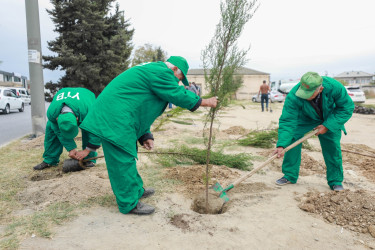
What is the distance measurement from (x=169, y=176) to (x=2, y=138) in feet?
21.5

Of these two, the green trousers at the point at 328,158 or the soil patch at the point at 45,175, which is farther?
the soil patch at the point at 45,175

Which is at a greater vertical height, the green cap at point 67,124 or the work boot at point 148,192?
the green cap at point 67,124

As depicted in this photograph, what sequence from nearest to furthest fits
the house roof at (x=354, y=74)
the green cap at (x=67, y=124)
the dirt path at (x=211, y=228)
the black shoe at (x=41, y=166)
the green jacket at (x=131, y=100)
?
the dirt path at (x=211, y=228), the green jacket at (x=131, y=100), the green cap at (x=67, y=124), the black shoe at (x=41, y=166), the house roof at (x=354, y=74)

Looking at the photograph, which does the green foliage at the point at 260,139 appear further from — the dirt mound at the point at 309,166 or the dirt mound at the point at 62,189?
the dirt mound at the point at 62,189

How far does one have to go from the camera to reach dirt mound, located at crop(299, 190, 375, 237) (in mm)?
2760

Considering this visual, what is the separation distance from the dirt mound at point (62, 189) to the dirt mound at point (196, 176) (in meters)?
1.08

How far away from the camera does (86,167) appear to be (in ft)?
14.6

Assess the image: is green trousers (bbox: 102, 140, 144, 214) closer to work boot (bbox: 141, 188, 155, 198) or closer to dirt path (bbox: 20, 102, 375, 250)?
dirt path (bbox: 20, 102, 375, 250)

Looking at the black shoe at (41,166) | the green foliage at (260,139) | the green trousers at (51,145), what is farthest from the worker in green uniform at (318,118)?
the black shoe at (41,166)

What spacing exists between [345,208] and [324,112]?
1289 millimetres

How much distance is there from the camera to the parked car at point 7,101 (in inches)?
631

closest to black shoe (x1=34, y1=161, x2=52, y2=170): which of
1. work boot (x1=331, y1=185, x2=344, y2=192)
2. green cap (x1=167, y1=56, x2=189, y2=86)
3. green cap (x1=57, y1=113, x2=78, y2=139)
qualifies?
green cap (x1=57, y1=113, x2=78, y2=139)

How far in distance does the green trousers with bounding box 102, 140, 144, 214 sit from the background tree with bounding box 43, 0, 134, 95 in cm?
706

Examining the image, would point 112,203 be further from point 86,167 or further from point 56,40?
point 56,40
